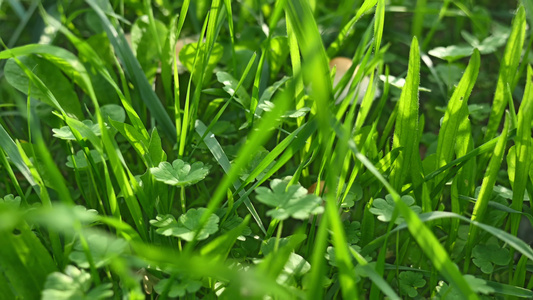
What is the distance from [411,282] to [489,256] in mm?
177

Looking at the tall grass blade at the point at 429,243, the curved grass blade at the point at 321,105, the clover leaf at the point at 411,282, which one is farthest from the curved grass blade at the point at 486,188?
the curved grass blade at the point at 321,105

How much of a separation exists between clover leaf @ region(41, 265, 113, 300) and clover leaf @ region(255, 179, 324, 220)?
0.90ft

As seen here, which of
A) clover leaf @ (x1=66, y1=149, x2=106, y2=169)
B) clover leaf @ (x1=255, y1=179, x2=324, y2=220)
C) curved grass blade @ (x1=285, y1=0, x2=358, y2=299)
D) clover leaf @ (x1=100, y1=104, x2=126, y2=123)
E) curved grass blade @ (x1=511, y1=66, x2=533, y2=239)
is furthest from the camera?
clover leaf @ (x1=100, y1=104, x2=126, y2=123)

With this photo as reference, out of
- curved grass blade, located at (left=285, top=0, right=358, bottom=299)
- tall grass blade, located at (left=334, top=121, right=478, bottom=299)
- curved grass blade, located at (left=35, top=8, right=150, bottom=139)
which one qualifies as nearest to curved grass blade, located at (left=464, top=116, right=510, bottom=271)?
tall grass blade, located at (left=334, top=121, right=478, bottom=299)

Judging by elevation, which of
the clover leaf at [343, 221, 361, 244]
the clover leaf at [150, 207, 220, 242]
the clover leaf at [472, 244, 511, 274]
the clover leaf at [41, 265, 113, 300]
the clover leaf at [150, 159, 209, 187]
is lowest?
the clover leaf at [472, 244, 511, 274]

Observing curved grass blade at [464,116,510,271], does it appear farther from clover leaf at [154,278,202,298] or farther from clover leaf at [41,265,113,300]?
clover leaf at [41,265,113,300]

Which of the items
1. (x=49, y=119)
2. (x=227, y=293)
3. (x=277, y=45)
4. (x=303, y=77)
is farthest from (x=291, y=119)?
(x=49, y=119)

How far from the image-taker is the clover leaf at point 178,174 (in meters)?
0.90

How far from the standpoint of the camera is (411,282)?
930 millimetres

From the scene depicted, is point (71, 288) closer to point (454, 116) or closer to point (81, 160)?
point (81, 160)

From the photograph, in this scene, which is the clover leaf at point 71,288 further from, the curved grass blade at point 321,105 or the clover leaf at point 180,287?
the curved grass blade at point 321,105

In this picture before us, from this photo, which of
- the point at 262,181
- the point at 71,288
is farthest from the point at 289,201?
the point at 71,288

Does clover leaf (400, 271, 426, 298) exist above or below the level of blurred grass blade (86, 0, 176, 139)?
below

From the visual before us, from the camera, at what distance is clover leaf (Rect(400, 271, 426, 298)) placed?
92 centimetres
